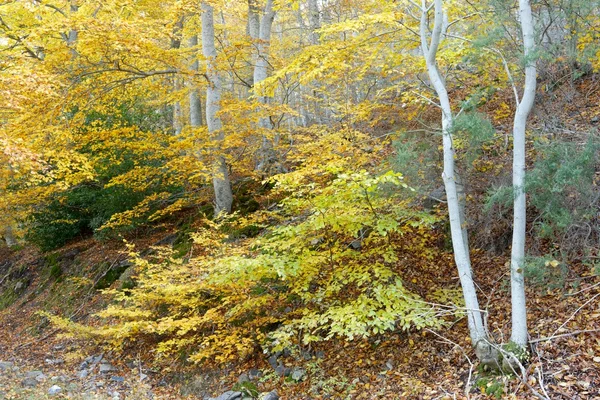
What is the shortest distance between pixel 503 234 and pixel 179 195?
8.36 meters

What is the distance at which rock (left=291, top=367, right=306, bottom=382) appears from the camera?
6.37m

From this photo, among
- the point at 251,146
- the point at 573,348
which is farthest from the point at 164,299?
the point at 573,348

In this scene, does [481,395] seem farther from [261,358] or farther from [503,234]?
[261,358]

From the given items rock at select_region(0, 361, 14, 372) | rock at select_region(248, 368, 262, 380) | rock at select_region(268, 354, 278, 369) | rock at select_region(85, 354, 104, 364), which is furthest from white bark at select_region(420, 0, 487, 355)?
rock at select_region(0, 361, 14, 372)

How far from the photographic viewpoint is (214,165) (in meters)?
10.1

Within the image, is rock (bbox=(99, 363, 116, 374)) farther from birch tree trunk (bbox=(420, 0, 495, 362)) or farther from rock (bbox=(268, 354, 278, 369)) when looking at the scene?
birch tree trunk (bbox=(420, 0, 495, 362))

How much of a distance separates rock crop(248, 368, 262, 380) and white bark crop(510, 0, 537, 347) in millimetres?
3682

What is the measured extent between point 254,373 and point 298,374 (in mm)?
805

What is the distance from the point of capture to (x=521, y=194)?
488 cm

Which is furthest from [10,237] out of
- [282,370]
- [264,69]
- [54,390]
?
[282,370]

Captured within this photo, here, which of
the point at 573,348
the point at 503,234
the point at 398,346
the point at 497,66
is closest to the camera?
the point at 573,348

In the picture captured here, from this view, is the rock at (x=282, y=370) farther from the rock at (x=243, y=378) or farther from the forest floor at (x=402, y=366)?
the rock at (x=243, y=378)

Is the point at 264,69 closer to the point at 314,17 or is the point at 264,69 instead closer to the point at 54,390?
the point at 314,17

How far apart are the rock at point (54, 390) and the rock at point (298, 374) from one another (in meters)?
3.64
